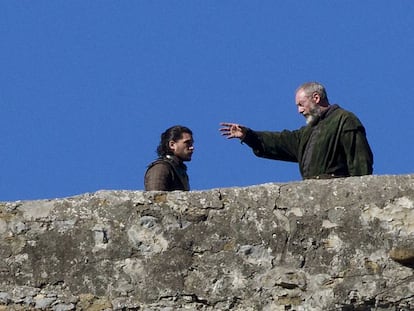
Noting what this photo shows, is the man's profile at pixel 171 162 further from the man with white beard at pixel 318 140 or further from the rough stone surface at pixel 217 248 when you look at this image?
the rough stone surface at pixel 217 248

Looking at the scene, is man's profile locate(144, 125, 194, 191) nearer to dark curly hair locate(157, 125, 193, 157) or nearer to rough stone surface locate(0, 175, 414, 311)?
dark curly hair locate(157, 125, 193, 157)

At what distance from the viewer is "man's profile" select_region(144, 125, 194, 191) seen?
11.2 m

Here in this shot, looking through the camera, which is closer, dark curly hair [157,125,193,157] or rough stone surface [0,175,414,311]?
rough stone surface [0,175,414,311]

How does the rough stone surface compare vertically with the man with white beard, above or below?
below

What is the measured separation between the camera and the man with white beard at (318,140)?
37.2 feet

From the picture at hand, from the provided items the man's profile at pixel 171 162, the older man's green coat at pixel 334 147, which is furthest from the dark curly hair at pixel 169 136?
the older man's green coat at pixel 334 147

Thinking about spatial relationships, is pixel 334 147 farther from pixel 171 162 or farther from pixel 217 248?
pixel 217 248

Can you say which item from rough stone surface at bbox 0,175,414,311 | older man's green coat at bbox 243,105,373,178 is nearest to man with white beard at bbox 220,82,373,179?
older man's green coat at bbox 243,105,373,178

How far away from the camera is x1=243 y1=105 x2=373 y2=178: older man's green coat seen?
444 inches

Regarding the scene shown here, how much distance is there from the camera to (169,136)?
38.7ft

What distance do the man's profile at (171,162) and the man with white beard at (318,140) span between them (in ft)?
1.01

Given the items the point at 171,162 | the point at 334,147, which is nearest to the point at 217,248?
the point at 171,162

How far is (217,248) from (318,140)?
149 cm

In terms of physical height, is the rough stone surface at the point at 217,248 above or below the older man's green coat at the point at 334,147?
below
